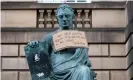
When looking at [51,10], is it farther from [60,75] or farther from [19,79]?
[60,75]

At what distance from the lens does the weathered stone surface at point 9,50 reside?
Result: 12859 millimetres

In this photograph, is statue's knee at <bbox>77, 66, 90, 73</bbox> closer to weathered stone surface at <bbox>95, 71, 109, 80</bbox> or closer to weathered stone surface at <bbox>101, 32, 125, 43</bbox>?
weathered stone surface at <bbox>95, 71, 109, 80</bbox>

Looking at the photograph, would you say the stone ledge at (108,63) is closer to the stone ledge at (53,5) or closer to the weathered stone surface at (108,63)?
the weathered stone surface at (108,63)

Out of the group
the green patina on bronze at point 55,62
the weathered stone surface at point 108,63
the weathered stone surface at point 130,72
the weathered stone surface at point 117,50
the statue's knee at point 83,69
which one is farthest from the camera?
the weathered stone surface at point 117,50

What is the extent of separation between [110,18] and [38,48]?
4530 mm

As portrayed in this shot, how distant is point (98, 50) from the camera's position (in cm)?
1280

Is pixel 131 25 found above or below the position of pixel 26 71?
above

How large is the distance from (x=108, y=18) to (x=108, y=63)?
1060mm

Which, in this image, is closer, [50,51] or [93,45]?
[50,51]

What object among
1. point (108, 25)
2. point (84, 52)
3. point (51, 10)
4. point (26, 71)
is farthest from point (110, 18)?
point (84, 52)

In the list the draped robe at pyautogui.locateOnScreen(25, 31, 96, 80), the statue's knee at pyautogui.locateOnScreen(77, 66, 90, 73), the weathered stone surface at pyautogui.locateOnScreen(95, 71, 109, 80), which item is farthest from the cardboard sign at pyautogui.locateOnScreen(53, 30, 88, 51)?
the weathered stone surface at pyautogui.locateOnScreen(95, 71, 109, 80)

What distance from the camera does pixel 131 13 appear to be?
1244 centimetres

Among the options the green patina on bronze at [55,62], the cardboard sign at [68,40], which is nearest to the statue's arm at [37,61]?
the green patina on bronze at [55,62]

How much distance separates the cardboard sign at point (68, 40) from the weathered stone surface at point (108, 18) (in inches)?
157
